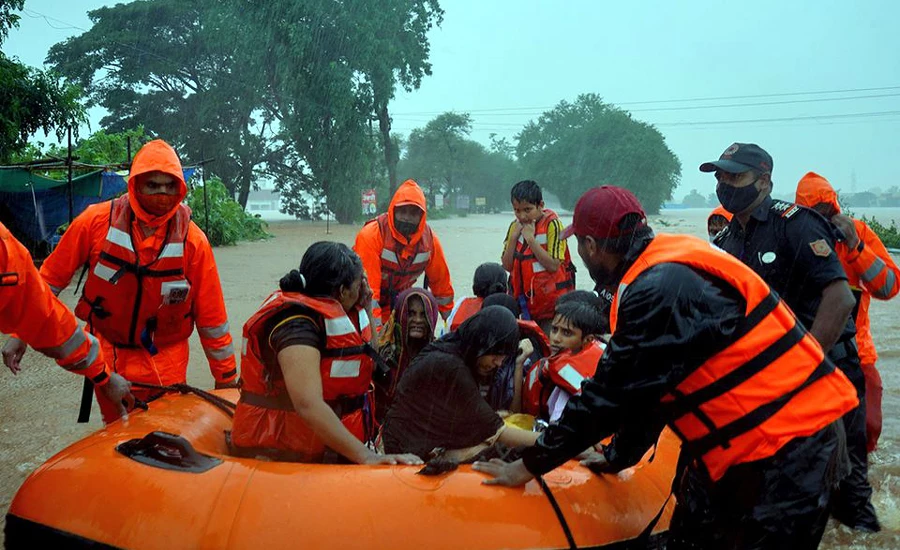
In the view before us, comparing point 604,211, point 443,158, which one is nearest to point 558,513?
point 604,211

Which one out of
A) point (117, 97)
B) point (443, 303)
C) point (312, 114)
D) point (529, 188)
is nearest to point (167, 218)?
point (443, 303)

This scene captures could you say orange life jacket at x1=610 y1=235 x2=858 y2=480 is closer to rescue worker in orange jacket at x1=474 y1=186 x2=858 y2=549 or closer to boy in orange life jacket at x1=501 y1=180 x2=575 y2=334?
rescue worker in orange jacket at x1=474 y1=186 x2=858 y2=549

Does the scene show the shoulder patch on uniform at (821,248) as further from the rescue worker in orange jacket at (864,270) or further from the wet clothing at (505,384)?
the wet clothing at (505,384)

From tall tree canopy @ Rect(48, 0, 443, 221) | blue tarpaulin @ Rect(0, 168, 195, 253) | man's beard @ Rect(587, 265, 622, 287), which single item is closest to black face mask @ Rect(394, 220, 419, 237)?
man's beard @ Rect(587, 265, 622, 287)

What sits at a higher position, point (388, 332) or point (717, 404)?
point (717, 404)

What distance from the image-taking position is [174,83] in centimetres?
3222

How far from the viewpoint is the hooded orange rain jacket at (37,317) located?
2037 mm

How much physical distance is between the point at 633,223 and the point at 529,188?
297 centimetres

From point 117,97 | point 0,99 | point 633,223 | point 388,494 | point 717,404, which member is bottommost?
point 388,494

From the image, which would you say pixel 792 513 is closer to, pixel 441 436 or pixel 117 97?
pixel 441 436

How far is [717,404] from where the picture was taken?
168 centimetres

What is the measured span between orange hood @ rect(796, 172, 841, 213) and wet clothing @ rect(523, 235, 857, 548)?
7.00 ft

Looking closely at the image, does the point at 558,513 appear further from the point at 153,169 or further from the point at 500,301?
the point at 153,169

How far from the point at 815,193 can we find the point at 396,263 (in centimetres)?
254
